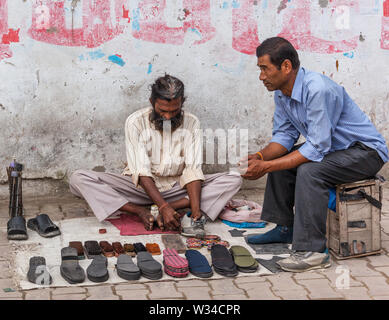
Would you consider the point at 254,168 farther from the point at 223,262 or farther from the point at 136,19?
the point at 136,19

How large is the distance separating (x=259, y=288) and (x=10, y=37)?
3.09m

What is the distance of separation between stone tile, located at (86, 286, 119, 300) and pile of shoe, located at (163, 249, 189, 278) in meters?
0.40

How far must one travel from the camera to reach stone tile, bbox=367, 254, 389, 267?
13.6 ft

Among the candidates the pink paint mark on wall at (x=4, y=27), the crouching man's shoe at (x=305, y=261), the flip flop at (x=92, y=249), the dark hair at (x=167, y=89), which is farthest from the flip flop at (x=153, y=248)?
the pink paint mark on wall at (x=4, y=27)

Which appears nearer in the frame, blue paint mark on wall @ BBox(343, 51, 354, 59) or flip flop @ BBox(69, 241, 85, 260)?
flip flop @ BBox(69, 241, 85, 260)

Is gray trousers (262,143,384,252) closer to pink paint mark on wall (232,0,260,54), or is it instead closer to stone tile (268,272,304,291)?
stone tile (268,272,304,291)

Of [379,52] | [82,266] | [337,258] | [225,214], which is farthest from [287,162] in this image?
[379,52]

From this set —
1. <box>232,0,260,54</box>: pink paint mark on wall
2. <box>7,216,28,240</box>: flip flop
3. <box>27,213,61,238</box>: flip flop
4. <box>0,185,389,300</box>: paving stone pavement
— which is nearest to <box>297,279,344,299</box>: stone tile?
<box>0,185,389,300</box>: paving stone pavement

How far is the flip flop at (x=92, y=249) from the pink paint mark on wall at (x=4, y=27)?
191 cm

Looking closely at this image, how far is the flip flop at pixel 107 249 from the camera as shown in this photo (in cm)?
428

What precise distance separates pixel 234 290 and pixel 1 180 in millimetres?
2755

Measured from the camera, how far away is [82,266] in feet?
13.4

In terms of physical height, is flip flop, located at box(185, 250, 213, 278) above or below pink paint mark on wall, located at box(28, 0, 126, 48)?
below
